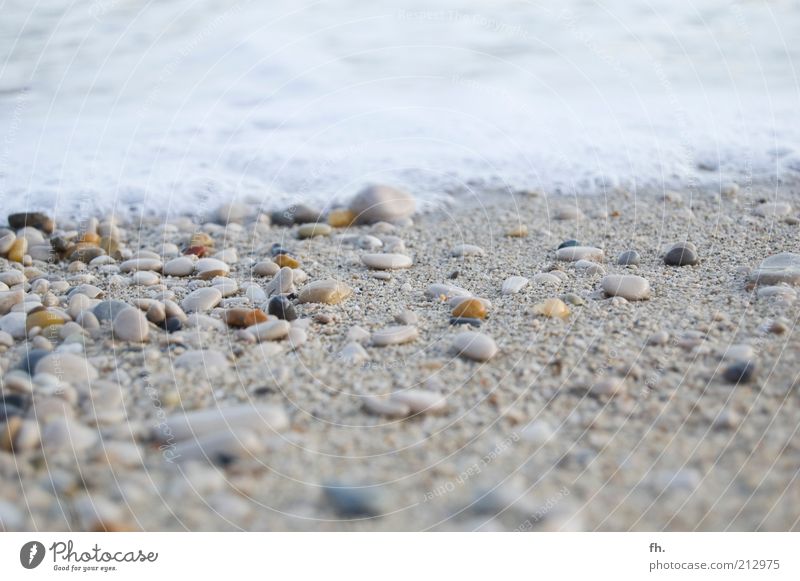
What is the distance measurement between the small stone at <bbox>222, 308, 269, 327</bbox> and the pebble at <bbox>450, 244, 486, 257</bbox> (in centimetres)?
101

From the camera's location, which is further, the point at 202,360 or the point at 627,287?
the point at 627,287

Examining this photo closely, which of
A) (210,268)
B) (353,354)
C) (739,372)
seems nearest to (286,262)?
(210,268)

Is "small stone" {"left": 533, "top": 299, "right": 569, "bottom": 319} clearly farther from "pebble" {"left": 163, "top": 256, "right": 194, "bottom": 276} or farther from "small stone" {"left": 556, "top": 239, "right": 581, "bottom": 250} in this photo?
"pebble" {"left": 163, "top": 256, "right": 194, "bottom": 276}

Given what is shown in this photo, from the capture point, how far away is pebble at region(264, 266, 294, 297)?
2.48 metres

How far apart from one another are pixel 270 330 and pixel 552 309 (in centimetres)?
82

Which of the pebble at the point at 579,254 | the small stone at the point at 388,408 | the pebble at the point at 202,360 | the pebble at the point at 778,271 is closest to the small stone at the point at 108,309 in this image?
the pebble at the point at 202,360

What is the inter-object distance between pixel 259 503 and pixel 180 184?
2.85m

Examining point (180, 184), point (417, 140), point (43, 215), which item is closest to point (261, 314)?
point (43, 215)

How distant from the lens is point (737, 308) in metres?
2.16

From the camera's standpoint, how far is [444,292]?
7.95ft

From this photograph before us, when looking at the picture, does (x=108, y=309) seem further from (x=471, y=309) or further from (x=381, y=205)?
(x=381, y=205)

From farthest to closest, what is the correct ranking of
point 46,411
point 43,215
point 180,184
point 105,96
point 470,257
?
1. point 105,96
2. point 180,184
3. point 43,215
4. point 470,257
5. point 46,411
